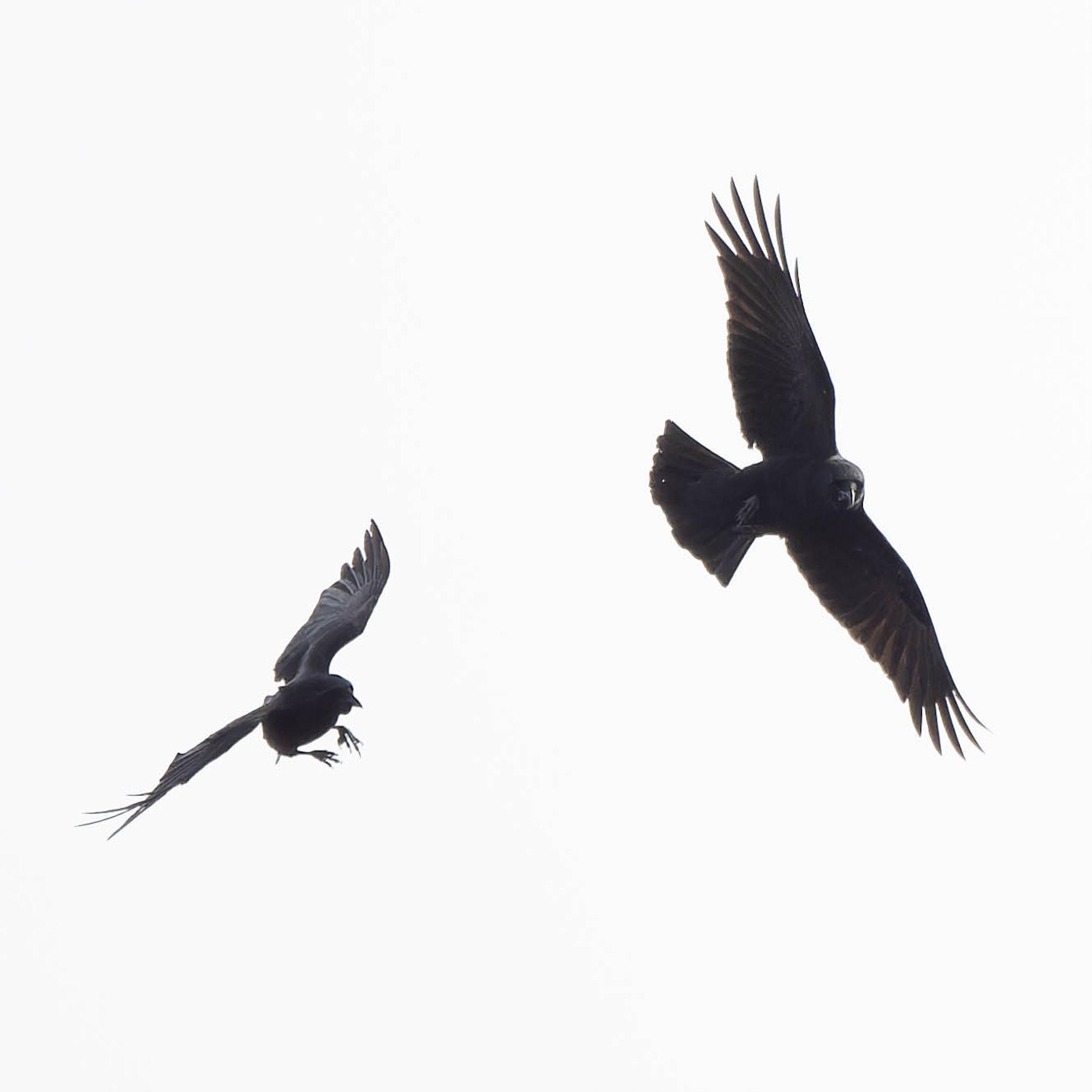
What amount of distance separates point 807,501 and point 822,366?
866mm

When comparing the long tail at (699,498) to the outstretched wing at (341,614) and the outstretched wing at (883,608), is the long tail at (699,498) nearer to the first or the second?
the outstretched wing at (883,608)

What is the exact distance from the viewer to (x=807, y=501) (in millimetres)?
12555

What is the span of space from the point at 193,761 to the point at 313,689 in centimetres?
138

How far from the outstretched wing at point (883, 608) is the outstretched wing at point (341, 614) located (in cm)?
289

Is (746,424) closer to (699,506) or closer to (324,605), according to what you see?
(699,506)

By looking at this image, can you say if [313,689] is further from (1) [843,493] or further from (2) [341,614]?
(1) [843,493]

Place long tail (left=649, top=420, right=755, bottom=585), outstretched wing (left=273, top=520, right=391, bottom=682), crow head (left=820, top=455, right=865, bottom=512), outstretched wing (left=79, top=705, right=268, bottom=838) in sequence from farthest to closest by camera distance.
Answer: long tail (left=649, top=420, right=755, bottom=585) < crow head (left=820, top=455, right=865, bottom=512) < outstretched wing (left=273, top=520, right=391, bottom=682) < outstretched wing (left=79, top=705, right=268, bottom=838)

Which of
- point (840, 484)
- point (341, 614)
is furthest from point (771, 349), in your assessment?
point (341, 614)

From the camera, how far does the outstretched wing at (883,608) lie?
44.7 ft

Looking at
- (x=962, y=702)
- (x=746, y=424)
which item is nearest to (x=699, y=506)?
(x=746, y=424)

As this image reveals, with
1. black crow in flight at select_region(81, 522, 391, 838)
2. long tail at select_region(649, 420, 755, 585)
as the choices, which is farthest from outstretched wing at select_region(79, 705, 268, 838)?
long tail at select_region(649, 420, 755, 585)

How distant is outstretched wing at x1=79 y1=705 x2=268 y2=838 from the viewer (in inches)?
366

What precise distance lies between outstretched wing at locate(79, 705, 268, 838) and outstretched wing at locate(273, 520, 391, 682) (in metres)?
1.43

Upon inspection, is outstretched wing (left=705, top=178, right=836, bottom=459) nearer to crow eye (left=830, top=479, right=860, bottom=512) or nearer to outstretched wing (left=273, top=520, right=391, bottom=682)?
crow eye (left=830, top=479, right=860, bottom=512)
